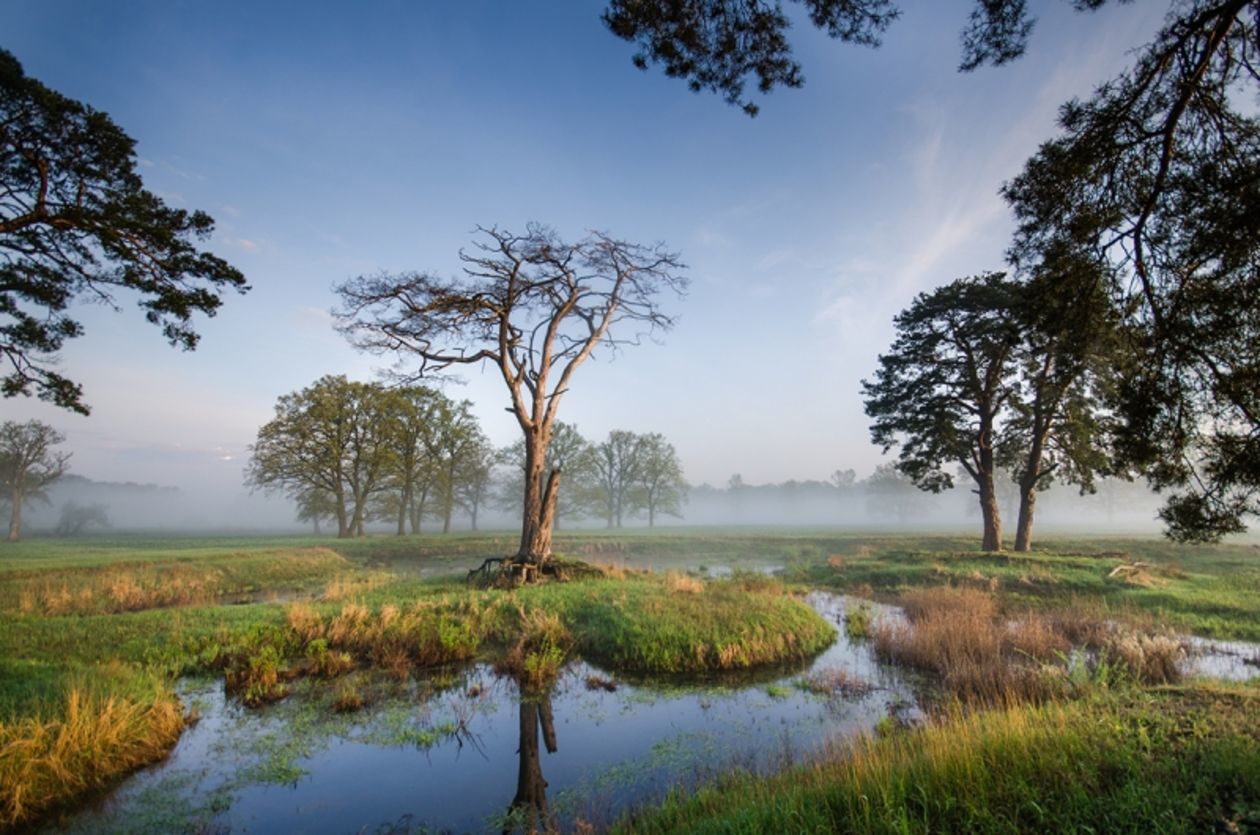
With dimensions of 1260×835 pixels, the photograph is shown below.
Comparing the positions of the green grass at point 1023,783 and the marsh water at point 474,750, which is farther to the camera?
the marsh water at point 474,750

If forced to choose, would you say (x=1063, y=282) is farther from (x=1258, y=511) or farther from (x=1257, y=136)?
(x=1258, y=511)

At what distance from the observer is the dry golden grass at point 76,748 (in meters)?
5.57

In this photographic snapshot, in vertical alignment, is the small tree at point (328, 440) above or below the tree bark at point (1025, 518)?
above

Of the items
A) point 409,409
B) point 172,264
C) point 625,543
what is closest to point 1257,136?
point 172,264

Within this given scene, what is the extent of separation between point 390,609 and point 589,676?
5.27m

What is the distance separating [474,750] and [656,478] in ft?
225

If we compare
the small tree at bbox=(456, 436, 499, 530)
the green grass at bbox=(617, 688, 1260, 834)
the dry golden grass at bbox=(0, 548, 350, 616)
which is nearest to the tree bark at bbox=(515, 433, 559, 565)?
the dry golden grass at bbox=(0, 548, 350, 616)

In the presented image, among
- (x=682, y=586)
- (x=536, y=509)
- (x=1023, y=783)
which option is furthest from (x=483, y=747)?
(x=536, y=509)

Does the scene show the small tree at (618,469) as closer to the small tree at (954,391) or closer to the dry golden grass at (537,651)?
the small tree at (954,391)

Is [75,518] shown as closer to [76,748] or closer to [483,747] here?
[76,748]

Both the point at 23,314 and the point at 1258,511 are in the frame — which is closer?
the point at 1258,511

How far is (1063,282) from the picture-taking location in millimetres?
7613

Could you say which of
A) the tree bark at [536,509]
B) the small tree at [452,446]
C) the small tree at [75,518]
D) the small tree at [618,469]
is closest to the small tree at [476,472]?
the small tree at [452,446]

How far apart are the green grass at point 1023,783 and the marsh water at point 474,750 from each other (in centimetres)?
132
